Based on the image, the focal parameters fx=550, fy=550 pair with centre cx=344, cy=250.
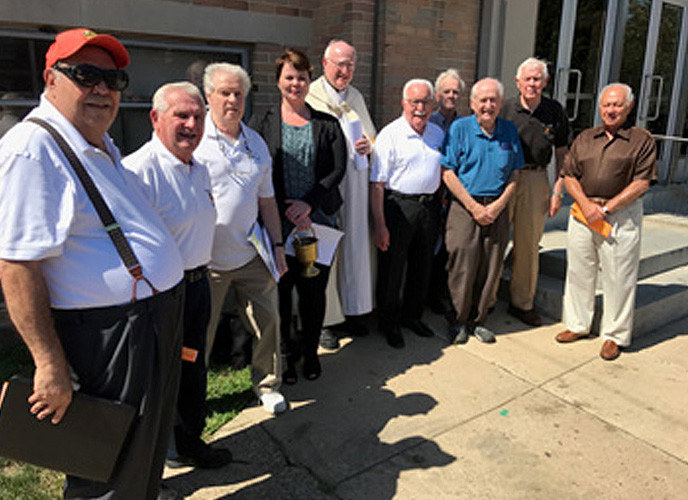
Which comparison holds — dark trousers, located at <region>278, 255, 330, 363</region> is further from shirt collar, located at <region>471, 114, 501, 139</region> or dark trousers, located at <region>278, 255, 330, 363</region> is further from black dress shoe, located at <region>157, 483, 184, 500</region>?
shirt collar, located at <region>471, 114, 501, 139</region>

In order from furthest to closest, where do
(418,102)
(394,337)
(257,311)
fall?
1. (394,337)
2. (418,102)
3. (257,311)

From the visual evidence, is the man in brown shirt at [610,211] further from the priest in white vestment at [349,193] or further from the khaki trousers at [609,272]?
the priest in white vestment at [349,193]

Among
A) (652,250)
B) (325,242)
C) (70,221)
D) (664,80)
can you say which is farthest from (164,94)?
(664,80)

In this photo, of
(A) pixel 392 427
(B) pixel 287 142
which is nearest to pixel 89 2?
(B) pixel 287 142

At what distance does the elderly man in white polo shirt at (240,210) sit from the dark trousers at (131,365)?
0.75m

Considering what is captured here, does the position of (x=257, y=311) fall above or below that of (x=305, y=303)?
above

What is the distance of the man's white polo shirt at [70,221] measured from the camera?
1.56m

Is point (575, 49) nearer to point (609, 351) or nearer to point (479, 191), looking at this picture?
point (479, 191)

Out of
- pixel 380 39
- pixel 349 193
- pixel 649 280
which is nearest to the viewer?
pixel 349 193

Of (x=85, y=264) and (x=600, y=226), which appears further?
(x=600, y=226)

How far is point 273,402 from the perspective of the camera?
3.20 m

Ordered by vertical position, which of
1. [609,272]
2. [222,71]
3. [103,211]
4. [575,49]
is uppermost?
[575,49]

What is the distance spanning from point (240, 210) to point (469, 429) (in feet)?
5.77

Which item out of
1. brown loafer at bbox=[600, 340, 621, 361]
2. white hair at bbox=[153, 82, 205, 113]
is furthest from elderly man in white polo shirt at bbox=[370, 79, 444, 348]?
white hair at bbox=[153, 82, 205, 113]
